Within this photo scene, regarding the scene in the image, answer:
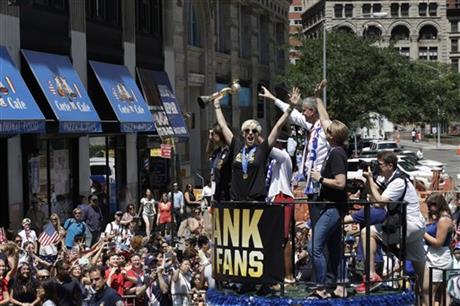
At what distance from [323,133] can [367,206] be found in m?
1.02

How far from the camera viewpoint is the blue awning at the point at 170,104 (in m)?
33.4

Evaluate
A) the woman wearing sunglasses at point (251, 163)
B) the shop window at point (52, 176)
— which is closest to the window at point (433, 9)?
the shop window at point (52, 176)

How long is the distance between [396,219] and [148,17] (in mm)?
25938

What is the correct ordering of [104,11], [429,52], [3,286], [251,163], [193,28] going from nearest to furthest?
[251,163] < [3,286] < [104,11] < [193,28] < [429,52]

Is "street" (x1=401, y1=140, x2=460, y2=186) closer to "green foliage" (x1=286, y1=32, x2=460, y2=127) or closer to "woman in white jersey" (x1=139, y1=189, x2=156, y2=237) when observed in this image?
"green foliage" (x1=286, y1=32, x2=460, y2=127)

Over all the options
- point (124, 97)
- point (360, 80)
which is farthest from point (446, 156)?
point (124, 97)

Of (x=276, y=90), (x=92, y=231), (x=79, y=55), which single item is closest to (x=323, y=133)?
(x=92, y=231)

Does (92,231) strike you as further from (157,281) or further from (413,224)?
(413,224)

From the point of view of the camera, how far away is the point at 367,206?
28.7 ft

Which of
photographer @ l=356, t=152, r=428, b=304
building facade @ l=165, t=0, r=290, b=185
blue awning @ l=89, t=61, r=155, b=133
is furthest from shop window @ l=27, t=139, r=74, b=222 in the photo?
photographer @ l=356, t=152, r=428, b=304

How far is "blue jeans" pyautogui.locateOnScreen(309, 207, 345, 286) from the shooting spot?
866 cm

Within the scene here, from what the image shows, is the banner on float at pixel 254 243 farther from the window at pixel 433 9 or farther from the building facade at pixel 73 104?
the window at pixel 433 9

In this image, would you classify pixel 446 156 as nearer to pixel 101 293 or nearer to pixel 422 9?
pixel 101 293

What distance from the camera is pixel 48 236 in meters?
19.0
